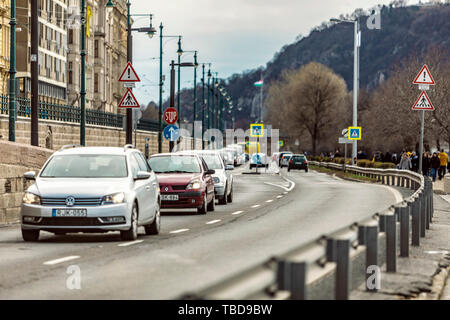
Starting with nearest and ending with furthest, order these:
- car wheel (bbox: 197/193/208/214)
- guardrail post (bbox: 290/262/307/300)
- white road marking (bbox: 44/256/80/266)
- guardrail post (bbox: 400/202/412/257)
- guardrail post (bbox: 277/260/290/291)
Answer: guardrail post (bbox: 277/260/290/291) < guardrail post (bbox: 290/262/307/300) < guardrail post (bbox: 400/202/412/257) < white road marking (bbox: 44/256/80/266) < car wheel (bbox: 197/193/208/214)

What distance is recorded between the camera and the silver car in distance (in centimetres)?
1414

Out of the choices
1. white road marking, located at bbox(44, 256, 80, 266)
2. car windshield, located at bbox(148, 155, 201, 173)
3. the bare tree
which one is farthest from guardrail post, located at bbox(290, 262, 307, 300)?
the bare tree

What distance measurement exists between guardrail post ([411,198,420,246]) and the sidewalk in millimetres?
144

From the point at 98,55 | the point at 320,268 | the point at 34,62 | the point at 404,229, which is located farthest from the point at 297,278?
the point at 98,55

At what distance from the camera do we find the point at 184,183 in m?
22.3

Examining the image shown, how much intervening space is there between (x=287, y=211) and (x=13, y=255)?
11626 mm

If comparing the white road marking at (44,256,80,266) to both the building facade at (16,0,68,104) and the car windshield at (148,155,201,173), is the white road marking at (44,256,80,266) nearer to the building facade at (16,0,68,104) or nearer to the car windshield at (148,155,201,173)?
the car windshield at (148,155,201,173)

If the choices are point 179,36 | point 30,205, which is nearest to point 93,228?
point 30,205

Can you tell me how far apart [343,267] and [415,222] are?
22.4ft

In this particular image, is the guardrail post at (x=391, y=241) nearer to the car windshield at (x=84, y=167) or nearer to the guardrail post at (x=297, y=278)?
the guardrail post at (x=297, y=278)

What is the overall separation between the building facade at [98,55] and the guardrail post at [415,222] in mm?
61824

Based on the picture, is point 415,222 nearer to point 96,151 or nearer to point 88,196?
point 88,196

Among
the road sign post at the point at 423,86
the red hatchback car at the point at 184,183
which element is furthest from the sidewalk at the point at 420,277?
the road sign post at the point at 423,86
